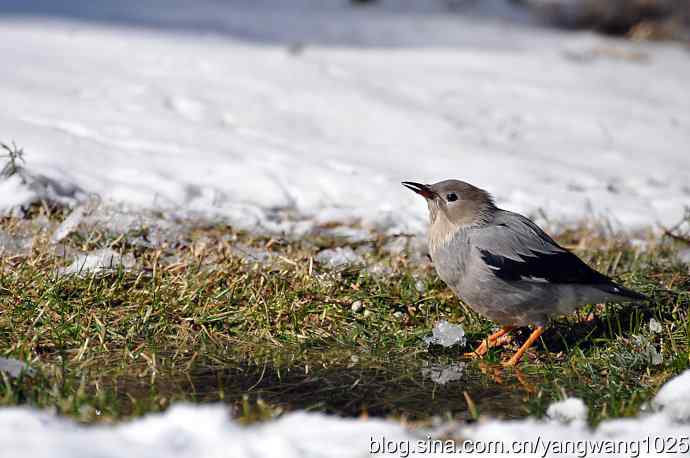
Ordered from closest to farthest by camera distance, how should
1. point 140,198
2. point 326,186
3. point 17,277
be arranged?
point 17,277 → point 140,198 → point 326,186

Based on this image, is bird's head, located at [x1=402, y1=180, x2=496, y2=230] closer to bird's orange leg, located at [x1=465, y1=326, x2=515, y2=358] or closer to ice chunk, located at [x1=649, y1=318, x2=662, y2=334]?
bird's orange leg, located at [x1=465, y1=326, x2=515, y2=358]

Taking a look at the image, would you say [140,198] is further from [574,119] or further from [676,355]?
[574,119]

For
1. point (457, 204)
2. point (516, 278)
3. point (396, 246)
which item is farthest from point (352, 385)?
point (396, 246)

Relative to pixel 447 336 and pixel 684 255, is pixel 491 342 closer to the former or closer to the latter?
pixel 447 336

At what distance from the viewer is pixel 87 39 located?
359 inches

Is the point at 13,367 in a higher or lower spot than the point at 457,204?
lower

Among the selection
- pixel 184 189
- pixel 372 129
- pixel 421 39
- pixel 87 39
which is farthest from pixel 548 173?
pixel 87 39

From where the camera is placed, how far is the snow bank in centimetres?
274

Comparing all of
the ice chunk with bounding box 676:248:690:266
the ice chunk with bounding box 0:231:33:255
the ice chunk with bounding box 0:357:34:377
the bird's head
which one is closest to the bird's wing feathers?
the bird's head

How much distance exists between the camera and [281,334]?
4.38m

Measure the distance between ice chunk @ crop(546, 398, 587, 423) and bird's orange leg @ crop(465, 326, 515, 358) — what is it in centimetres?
102

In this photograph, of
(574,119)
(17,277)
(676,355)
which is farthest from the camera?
(574,119)

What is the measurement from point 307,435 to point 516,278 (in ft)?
5.39

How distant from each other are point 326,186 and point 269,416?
11.5ft
